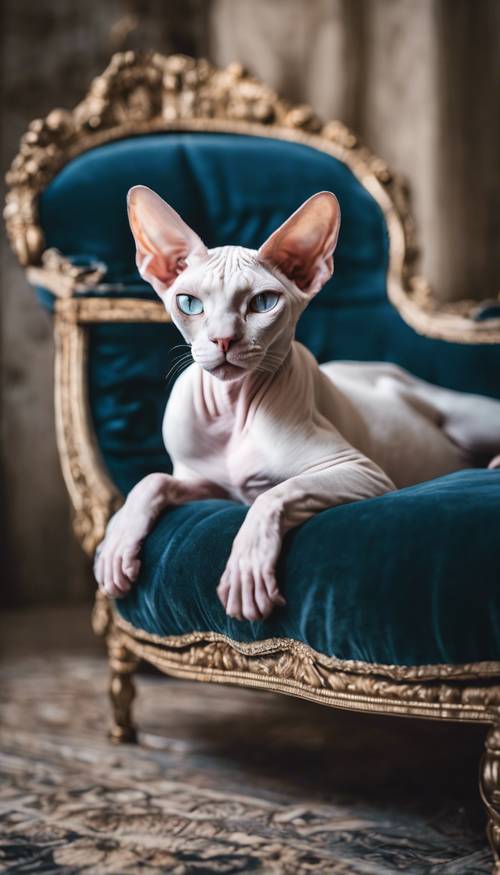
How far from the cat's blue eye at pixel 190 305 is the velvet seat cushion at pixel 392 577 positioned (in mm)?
266

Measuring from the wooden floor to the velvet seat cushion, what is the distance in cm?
29

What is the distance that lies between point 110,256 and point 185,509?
695 millimetres

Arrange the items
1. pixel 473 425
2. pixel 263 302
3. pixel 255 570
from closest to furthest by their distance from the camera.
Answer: pixel 255 570, pixel 263 302, pixel 473 425

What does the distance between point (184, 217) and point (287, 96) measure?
0.95 m

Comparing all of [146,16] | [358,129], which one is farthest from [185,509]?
[146,16]

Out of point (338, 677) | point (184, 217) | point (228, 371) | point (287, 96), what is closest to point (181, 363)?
point (228, 371)

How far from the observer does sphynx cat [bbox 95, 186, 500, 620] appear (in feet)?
3.91

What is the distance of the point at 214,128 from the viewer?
213 cm

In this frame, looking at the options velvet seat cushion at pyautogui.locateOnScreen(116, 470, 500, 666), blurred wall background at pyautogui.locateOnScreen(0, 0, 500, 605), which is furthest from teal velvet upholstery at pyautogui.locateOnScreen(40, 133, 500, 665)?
blurred wall background at pyautogui.locateOnScreen(0, 0, 500, 605)

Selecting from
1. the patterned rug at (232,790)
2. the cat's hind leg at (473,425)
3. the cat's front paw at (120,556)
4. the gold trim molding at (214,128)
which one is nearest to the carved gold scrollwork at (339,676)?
the cat's front paw at (120,556)

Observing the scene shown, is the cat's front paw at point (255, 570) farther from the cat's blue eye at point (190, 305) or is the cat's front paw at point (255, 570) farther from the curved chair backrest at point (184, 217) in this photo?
the curved chair backrest at point (184, 217)

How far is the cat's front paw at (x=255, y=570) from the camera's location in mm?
1137

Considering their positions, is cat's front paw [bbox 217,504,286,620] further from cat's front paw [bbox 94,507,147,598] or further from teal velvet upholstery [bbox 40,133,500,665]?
cat's front paw [bbox 94,507,147,598]

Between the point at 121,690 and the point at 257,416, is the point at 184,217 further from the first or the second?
the point at 121,690
